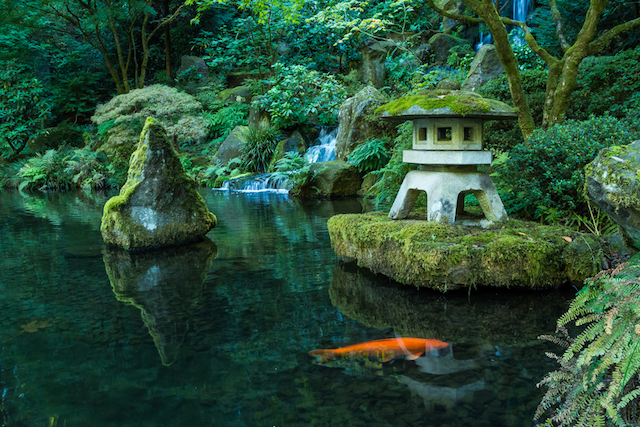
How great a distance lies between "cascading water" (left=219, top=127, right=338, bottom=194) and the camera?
16125 millimetres

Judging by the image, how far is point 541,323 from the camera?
410 centimetres

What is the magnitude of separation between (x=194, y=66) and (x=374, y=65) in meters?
10.00

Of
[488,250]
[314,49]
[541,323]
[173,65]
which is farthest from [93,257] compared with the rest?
[173,65]

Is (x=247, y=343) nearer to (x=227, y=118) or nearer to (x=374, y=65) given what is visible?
(x=374, y=65)

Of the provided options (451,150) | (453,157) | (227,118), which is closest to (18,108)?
(227,118)

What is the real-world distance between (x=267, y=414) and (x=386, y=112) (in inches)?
160

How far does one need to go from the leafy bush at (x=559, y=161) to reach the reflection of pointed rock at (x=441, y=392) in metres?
3.36

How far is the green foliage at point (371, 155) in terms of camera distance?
44.2 feet

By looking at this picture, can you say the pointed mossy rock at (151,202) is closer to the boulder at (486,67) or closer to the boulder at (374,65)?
the boulder at (486,67)

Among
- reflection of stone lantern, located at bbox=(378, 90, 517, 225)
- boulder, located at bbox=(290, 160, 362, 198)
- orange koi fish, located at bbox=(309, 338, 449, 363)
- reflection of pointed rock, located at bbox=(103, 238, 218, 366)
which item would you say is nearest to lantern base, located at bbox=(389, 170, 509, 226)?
reflection of stone lantern, located at bbox=(378, 90, 517, 225)

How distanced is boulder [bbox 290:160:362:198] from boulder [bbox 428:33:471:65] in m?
7.40

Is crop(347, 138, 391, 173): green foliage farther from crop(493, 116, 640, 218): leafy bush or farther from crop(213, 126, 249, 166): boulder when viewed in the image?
crop(493, 116, 640, 218): leafy bush

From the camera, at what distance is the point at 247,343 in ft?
12.6

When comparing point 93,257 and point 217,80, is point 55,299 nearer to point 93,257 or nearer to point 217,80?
point 93,257
